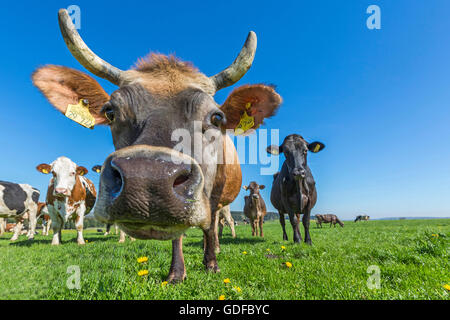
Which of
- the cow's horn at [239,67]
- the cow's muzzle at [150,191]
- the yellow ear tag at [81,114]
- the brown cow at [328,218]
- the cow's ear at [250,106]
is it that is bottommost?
the brown cow at [328,218]

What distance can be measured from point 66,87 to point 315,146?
6.61 meters

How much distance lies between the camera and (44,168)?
26.7 ft

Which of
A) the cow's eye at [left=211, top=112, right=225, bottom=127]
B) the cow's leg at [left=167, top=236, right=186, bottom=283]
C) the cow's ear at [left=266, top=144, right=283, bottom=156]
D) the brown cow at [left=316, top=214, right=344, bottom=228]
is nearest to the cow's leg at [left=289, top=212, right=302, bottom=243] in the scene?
the cow's ear at [left=266, top=144, right=283, bottom=156]

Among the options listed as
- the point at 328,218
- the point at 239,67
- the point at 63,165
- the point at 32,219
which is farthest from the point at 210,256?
the point at 328,218

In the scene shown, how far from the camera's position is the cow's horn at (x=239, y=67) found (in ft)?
10.1

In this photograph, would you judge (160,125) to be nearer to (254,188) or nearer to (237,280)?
(237,280)

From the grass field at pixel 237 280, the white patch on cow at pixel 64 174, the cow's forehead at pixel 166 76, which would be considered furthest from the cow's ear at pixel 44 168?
the cow's forehead at pixel 166 76

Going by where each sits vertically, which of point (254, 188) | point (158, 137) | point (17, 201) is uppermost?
point (158, 137)

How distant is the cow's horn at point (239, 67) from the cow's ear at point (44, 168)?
7.97m

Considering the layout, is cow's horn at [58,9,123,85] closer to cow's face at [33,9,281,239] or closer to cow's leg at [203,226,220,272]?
cow's face at [33,9,281,239]

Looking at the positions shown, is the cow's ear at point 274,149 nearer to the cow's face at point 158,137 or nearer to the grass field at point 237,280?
the cow's face at point 158,137

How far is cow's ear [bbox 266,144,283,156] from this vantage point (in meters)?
7.51

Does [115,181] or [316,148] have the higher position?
Answer: [316,148]
